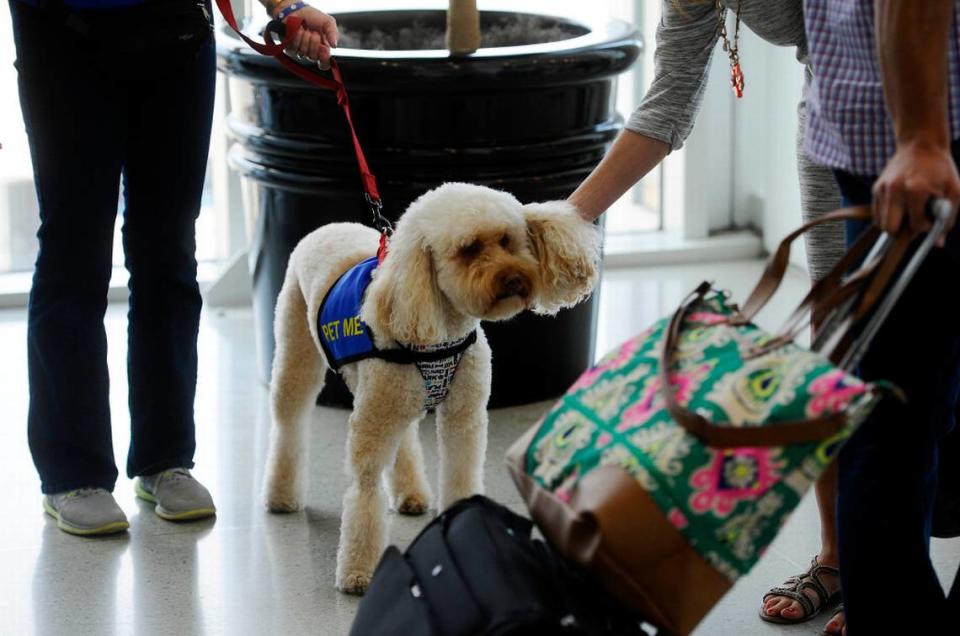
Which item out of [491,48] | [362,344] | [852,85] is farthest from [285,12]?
[852,85]

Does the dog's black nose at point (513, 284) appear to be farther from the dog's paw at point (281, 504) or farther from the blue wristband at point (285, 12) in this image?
the dog's paw at point (281, 504)

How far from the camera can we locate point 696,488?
53.9 inches

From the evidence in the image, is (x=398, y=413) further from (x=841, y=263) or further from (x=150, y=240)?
(x=841, y=263)

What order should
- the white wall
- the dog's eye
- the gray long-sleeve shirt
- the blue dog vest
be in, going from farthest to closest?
1. the white wall
2. the blue dog vest
3. the dog's eye
4. the gray long-sleeve shirt

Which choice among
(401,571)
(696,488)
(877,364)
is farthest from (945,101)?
(401,571)

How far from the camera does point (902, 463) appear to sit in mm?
1571

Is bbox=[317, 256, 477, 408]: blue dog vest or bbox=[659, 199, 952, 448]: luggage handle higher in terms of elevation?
bbox=[659, 199, 952, 448]: luggage handle

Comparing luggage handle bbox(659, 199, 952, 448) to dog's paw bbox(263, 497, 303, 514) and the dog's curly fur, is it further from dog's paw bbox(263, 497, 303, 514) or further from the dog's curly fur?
dog's paw bbox(263, 497, 303, 514)

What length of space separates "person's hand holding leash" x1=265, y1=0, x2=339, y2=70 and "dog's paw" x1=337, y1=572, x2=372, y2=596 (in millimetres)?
894

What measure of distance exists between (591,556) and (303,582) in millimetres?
1013

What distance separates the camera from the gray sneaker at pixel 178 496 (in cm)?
253

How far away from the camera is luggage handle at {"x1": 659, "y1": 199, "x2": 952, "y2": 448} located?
1320mm

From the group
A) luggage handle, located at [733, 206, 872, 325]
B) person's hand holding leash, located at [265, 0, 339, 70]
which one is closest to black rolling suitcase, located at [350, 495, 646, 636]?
luggage handle, located at [733, 206, 872, 325]

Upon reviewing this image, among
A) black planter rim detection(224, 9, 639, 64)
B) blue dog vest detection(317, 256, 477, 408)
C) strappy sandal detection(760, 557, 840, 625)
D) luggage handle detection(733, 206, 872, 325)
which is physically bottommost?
strappy sandal detection(760, 557, 840, 625)
